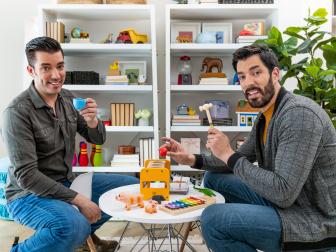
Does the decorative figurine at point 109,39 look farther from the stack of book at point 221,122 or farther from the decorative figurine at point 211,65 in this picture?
the stack of book at point 221,122

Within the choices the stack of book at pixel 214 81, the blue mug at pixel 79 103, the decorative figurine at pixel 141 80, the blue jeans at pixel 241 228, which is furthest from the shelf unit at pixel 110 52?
the blue jeans at pixel 241 228

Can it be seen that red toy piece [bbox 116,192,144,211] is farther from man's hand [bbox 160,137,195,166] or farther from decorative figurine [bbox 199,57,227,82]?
decorative figurine [bbox 199,57,227,82]

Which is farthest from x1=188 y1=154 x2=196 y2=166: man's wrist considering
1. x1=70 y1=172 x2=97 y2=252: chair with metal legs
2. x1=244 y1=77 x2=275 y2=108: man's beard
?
x1=70 y1=172 x2=97 y2=252: chair with metal legs

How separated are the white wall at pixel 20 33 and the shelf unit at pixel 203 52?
0.47ft

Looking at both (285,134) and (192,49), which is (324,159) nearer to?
(285,134)

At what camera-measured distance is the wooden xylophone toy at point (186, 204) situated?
1.53 meters

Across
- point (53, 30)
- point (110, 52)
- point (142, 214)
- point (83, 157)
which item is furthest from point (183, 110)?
point (142, 214)

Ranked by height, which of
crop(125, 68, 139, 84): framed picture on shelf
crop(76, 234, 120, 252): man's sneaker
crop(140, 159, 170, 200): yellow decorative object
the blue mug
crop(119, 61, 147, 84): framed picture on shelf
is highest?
crop(119, 61, 147, 84): framed picture on shelf

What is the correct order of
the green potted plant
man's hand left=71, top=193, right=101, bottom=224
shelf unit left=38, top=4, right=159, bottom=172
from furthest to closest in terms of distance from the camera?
shelf unit left=38, top=4, right=159, bottom=172 < the green potted plant < man's hand left=71, top=193, right=101, bottom=224

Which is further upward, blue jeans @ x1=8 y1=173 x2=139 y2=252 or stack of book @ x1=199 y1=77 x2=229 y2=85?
stack of book @ x1=199 y1=77 x2=229 y2=85

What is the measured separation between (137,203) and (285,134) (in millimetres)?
737

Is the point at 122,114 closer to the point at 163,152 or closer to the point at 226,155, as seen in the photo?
the point at 163,152

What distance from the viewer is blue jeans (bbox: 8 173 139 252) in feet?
5.08

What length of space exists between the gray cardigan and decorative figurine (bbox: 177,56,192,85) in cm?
165
